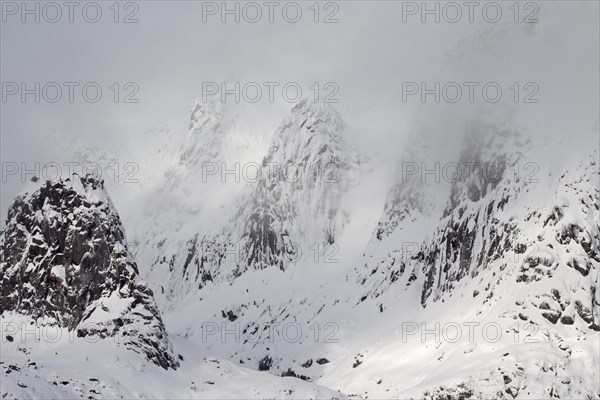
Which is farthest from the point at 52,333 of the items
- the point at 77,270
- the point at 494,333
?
the point at 494,333

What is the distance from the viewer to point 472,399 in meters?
154

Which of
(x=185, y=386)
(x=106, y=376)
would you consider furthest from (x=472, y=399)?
(x=106, y=376)

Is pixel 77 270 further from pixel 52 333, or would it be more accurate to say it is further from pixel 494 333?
pixel 494 333

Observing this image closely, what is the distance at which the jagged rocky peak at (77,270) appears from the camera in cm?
15225

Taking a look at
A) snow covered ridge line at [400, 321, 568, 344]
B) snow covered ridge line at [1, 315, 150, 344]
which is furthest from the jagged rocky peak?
snow covered ridge line at [400, 321, 568, 344]

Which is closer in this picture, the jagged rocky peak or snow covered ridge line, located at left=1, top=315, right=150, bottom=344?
snow covered ridge line, located at left=1, top=315, right=150, bottom=344

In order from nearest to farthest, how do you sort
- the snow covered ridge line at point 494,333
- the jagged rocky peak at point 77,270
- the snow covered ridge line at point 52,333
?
1. the snow covered ridge line at point 52,333
2. the jagged rocky peak at point 77,270
3. the snow covered ridge line at point 494,333

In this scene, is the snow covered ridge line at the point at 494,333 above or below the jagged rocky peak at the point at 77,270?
below

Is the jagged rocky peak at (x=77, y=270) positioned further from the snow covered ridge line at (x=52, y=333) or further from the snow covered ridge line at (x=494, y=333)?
the snow covered ridge line at (x=494, y=333)

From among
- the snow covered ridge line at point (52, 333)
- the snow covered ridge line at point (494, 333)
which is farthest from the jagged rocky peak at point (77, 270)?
the snow covered ridge line at point (494, 333)

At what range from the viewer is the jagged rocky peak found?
5994 inches

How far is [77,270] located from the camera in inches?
6206

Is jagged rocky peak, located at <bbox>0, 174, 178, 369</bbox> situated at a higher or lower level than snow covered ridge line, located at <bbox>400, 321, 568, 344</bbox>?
higher

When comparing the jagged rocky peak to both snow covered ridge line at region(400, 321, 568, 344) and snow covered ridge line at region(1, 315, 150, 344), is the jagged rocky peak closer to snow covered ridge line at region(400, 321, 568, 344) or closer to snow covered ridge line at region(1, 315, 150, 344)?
snow covered ridge line at region(1, 315, 150, 344)
